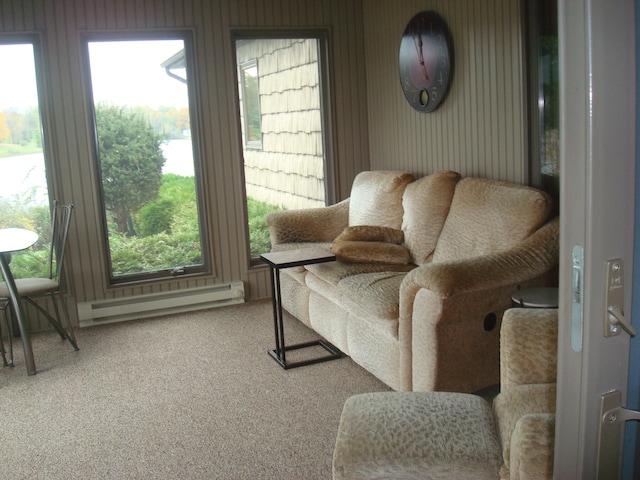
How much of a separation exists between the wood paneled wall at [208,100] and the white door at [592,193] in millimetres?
3984

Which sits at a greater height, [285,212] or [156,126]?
[156,126]

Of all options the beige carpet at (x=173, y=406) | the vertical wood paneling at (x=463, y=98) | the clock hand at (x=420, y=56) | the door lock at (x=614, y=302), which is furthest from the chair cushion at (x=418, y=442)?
the clock hand at (x=420, y=56)

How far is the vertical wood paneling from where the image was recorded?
12.1 ft

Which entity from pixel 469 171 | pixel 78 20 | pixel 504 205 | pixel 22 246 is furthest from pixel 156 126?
pixel 504 205

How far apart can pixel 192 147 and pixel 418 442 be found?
3.64 metres

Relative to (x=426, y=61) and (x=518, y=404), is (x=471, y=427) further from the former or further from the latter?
(x=426, y=61)

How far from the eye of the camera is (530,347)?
206 centimetres

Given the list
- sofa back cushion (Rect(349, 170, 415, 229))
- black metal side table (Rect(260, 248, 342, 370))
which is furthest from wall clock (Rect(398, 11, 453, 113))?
black metal side table (Rect(260, 248, 342, 370))

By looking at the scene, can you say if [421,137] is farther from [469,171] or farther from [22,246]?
[22,246]

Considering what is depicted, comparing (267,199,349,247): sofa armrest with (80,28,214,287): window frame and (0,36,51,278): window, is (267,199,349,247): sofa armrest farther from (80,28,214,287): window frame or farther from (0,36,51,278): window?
(0,36,51,278): window

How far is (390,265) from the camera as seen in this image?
12.9ft

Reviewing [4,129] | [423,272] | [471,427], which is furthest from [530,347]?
[4,129]

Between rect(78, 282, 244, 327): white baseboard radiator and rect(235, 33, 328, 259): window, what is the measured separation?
1.31 feet

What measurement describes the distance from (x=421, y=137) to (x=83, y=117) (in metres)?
2.34
